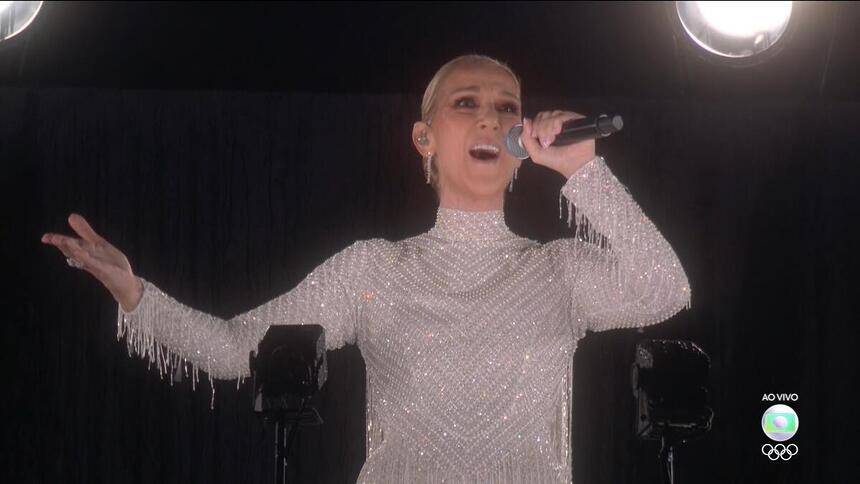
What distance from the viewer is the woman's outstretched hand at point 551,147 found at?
6.51ft

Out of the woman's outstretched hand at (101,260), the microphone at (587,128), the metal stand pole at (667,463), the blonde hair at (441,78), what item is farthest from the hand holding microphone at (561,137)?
the woman's outstretched hand at (101,260)

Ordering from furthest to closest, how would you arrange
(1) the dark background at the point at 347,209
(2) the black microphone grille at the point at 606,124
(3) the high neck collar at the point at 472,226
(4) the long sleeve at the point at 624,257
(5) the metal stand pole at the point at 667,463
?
(1) the dark background at the point at 347,209
(3) the high neck collar at the point at 472,226
(4) the long sleeve at the point at 624,257
(5) the metal stand pole at the point at 667,463
(2) the black microphone grille at the point at 606,124

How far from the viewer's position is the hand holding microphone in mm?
1874

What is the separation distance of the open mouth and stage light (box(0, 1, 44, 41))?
107cm

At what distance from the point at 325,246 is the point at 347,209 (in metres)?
0.11

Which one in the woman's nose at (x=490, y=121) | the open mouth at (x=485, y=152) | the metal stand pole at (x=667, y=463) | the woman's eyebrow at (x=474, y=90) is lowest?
the metal stand pole at (x=667, y=463)

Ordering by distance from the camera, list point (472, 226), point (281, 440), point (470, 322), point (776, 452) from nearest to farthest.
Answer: point (281, 440)
point (470, 322)
point (472, 226)
point (776, 452)

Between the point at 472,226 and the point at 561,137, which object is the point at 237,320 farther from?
the point at 561,137

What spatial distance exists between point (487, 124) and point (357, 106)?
0.62 metres

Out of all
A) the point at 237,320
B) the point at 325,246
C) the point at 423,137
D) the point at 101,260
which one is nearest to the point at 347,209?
the point at 325,246

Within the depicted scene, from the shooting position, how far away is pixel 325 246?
293 centimetres

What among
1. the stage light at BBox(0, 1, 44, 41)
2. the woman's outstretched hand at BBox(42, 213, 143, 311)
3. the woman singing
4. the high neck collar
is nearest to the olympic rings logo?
Result: the woman singing

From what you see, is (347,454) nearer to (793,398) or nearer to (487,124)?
→ (487,124)

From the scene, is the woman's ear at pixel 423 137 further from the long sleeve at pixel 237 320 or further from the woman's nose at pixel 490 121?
the long sleeve at pixel 237 320
